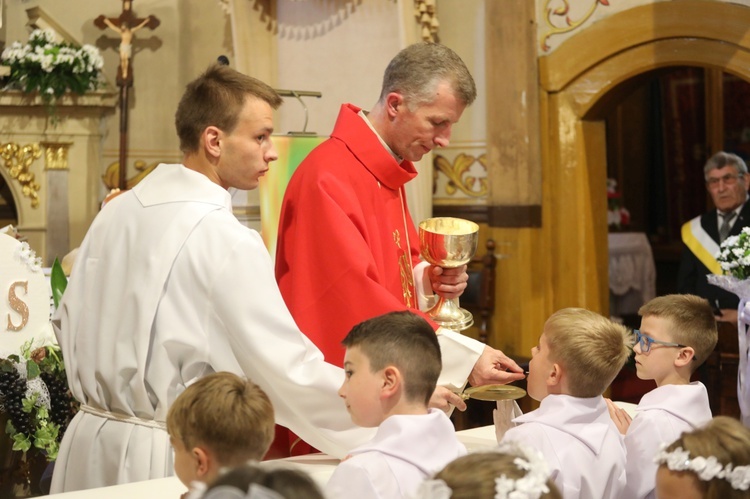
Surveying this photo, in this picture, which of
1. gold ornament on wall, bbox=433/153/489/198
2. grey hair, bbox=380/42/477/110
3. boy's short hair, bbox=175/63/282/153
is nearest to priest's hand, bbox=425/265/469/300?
grey hair, bbox=380/42/477/110

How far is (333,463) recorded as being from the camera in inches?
115

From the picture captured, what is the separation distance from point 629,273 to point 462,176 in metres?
2.60

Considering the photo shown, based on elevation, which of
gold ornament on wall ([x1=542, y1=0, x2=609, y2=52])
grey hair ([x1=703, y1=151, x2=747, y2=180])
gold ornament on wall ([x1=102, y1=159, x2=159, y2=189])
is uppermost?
gold ornament on wall ([x1=542, y1=0, x2=609, y2=52])

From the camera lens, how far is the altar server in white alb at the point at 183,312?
9.05 ft

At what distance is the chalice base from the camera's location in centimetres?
349

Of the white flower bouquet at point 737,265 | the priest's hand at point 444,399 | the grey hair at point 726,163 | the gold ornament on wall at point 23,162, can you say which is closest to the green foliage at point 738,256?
the white flower bouquet at point 737,265

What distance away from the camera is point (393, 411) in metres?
2.46

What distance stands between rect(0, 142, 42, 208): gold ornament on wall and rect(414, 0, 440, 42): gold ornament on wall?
11.3ft

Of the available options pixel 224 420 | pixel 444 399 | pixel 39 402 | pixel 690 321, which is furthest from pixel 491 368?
pixel 39 402

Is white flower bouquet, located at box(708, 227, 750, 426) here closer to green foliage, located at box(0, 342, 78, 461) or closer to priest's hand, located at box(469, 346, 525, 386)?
priest's hand, located at box(469, 346, 525, 386)

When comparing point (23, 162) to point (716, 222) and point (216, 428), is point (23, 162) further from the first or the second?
point (216, 428)

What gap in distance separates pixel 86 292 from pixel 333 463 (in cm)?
81

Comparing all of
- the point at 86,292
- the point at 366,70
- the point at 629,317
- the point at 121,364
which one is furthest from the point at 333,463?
the point at 629,317

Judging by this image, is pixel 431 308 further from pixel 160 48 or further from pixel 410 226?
pixel 160 48
